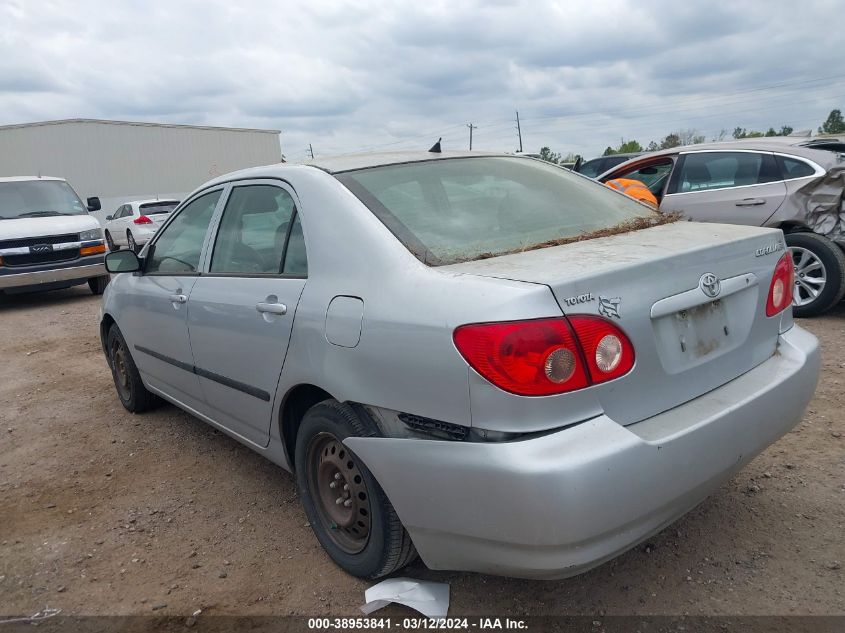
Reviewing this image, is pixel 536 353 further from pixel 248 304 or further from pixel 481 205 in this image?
pixel 248 304

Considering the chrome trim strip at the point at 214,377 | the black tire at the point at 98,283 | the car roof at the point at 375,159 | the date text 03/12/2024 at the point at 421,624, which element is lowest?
the black tire at the point at 98,283

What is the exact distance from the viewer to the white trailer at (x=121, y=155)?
27266 millimetres

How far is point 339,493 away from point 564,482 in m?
1.12

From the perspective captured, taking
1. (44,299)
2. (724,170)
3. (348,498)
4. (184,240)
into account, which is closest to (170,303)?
(184,240)

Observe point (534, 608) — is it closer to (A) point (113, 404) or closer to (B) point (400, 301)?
(B) point (400, 301)

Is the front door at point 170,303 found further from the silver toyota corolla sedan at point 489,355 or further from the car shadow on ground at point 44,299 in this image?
the car shadow on ground at point 44,299

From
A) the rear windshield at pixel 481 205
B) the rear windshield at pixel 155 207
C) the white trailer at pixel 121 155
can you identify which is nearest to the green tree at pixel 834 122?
the white trailer at pixel 121 155

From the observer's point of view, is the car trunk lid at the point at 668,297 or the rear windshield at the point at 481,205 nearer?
the car trunk lid at the point at 668,297

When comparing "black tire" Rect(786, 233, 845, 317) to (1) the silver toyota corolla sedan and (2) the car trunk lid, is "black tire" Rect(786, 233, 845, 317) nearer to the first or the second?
(1) the silver toyota corolla sedan

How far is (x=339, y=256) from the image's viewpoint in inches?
98.0

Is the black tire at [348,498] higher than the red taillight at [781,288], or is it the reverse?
the red taillight at [781,288]

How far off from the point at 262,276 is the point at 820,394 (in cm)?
341

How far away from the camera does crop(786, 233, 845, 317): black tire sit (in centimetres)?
567

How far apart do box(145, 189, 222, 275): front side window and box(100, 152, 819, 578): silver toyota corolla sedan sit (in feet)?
1.03
